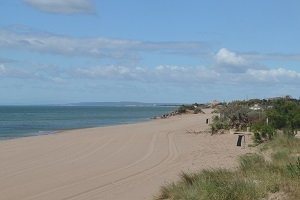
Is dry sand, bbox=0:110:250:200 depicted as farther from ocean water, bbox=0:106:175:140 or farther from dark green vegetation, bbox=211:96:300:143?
ocean water, bbox=0:106:175:140

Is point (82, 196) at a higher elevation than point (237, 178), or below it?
below

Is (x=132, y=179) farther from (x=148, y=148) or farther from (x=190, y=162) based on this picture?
(x=148, y=148)

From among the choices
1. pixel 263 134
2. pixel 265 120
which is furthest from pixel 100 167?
Result: pixel 265 120

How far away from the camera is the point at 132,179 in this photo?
46.3ft

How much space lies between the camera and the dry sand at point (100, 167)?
40.8ft

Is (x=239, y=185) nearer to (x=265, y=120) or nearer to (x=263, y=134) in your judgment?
(x=263, y=134)

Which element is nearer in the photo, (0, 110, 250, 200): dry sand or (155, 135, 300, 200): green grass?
(155, 135, 300, 200): green grass

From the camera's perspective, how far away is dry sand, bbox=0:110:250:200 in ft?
40.8

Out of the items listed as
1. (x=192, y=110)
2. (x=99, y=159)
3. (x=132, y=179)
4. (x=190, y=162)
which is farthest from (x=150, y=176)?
(x=192, y=110)

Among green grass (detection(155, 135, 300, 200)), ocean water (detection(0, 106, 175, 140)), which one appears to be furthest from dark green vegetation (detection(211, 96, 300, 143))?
ocean water (detection(0, 106, 175, 140))

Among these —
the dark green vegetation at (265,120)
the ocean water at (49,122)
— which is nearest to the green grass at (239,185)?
the dark green vegetation at (265,120)

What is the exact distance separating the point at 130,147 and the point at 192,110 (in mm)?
62845

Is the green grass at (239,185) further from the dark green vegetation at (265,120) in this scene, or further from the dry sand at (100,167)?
the dark green vegetation at (265,120)

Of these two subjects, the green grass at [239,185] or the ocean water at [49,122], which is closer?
the green grass at [239,185]
